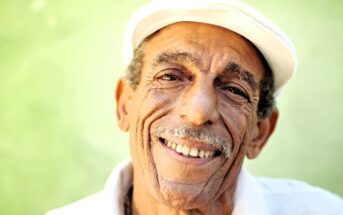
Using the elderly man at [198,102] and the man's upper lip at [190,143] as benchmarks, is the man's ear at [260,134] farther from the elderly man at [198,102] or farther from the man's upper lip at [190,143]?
the man's upper lip at [190,143]

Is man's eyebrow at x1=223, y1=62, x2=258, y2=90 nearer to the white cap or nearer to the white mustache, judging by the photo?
the white cap

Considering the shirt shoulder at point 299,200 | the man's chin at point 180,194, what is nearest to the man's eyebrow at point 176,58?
the man's chin at point 180,194

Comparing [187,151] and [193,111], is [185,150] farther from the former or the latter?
[193,111]

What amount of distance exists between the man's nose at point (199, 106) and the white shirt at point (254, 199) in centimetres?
41

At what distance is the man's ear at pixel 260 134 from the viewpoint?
243 centimetres

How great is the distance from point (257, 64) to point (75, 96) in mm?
1223

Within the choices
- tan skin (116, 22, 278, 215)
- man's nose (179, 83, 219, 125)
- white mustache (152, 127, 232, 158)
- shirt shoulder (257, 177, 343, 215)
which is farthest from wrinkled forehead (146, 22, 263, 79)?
shirt shoulder (257, 177, 343, 215)

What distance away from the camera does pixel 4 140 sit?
10.0ft

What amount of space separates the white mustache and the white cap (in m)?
0.40

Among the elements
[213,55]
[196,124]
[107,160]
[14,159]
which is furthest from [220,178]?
[14,159]

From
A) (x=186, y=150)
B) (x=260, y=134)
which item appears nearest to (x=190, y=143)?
(x=186, y=150)

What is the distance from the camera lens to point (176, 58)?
85.0 inches

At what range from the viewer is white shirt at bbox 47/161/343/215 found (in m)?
2.30

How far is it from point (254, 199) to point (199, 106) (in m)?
0.52
